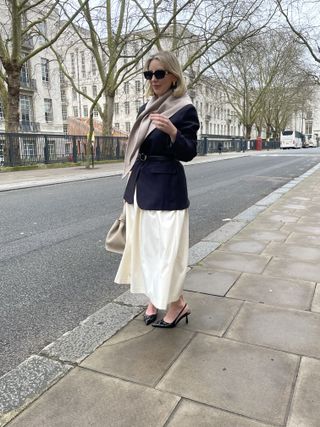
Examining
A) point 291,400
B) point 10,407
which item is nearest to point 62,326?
point 10,407

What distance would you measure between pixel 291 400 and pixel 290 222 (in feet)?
15.4

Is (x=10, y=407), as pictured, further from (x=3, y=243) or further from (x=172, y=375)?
(x=3, y=243)

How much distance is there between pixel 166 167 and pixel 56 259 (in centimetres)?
266

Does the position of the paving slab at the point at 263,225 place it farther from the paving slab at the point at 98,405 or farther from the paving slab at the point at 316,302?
the paving slab at the point at 98,405

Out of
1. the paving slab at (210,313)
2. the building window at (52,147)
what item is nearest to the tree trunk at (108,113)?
the building window at (52,147)

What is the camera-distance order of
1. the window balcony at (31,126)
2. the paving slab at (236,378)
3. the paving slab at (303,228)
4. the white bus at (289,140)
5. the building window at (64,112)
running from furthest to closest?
the building window at (64,112) < the white bus at (289,140) < the window balcony at (31,126) < the paving slab at (303,228) < the paving slab at (236,378)

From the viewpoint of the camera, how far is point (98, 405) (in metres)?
2.02

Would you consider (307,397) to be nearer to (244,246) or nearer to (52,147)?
(244,246)

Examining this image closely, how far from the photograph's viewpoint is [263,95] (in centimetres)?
5475

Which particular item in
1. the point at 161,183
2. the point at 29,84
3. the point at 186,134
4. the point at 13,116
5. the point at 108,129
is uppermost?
the point at 29,84

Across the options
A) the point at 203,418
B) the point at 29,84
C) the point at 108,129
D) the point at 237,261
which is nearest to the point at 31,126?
the point at 29,84

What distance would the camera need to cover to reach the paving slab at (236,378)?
2.01 m

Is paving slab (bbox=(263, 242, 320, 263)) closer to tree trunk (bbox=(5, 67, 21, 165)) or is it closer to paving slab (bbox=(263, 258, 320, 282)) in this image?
paving slab (bbox=(263, 258, 320, 282))

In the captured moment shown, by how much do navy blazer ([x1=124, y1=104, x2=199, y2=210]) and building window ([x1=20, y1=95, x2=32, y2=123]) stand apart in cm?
4072
